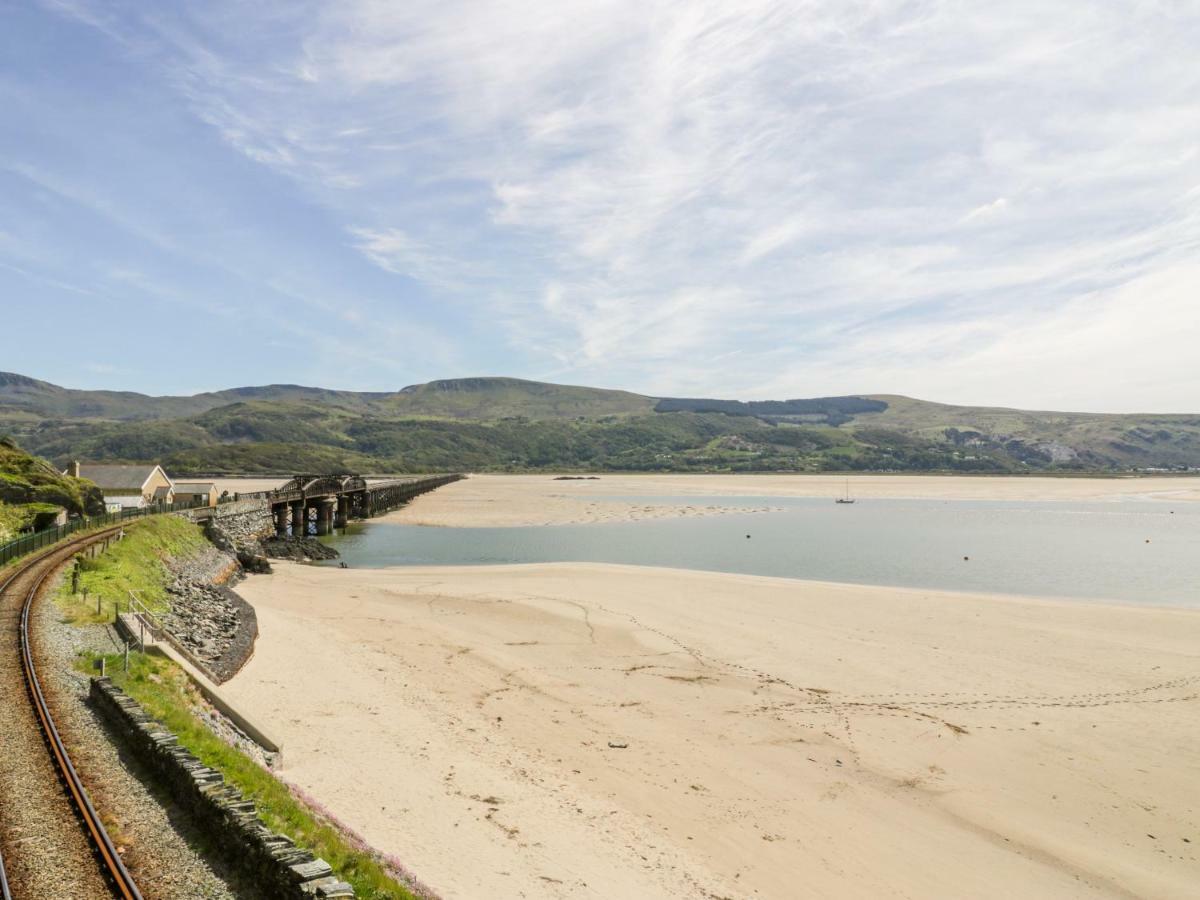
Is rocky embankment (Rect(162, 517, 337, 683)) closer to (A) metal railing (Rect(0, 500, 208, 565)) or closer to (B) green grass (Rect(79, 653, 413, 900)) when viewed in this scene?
(B) green grass (Rect(79, 653, 413, 900))

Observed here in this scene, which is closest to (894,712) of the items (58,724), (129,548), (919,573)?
(58,724)

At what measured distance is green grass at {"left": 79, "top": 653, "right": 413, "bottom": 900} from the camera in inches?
351

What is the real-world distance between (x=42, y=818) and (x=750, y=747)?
12.8 meters

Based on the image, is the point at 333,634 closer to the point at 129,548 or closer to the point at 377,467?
the point at 129,548

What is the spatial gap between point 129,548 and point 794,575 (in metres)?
32.7

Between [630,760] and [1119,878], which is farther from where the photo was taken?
[630,760]

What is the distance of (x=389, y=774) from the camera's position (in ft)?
45.8

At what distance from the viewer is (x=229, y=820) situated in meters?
9.20

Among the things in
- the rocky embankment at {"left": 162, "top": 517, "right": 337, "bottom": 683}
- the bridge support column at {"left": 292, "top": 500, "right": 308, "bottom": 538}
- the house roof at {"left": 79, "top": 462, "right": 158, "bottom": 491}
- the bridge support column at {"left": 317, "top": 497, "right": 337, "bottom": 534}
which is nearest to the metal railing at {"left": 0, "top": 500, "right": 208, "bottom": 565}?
the rocky embankment at {"left": 162, "top": 517, "right": 337, "bottom": 683}

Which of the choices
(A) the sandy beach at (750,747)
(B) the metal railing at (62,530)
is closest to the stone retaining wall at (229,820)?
(A) the sandy beach at (750,747)

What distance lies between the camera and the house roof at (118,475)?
57.9 m

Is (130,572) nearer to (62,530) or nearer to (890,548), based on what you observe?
(62,530)

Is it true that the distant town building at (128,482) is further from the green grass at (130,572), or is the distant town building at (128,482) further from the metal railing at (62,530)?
the green grass at (130,572)

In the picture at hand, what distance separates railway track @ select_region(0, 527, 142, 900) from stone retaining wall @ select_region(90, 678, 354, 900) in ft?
3.20
